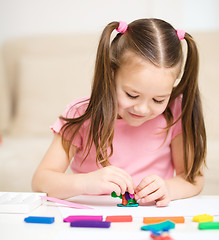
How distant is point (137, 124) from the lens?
3.22 feet

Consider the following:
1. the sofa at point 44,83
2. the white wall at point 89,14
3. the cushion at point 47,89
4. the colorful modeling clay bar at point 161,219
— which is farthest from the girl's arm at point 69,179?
the white wall at point 89,14

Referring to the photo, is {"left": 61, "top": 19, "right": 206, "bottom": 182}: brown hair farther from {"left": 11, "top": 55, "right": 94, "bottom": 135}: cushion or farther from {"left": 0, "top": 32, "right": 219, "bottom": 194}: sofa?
{"left": 11, "top": 55, "right": 94, "bottom": 135}: cushion

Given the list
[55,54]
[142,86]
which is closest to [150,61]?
[142,86]

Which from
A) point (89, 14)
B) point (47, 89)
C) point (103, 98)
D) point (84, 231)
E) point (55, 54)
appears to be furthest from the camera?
point (89, 14)

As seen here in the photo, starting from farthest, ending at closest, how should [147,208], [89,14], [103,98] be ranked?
1. [89,14]
2. [103,98]
3. [147,208]

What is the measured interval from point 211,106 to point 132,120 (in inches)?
40.0

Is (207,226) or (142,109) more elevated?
(142,109)

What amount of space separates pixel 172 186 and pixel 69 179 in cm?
27

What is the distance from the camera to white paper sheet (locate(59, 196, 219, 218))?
76cm

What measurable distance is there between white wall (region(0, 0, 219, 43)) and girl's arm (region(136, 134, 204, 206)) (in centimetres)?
137

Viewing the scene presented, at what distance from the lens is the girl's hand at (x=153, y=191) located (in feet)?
2.72

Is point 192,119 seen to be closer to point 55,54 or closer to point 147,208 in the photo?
point 147,208

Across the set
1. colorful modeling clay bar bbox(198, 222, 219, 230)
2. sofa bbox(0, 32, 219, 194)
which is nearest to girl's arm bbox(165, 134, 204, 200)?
colorful modeling clay bar bbox(198, 222, 219, 230)

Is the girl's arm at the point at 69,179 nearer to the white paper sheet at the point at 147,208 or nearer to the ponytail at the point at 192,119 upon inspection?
the white paper sheet at the point at 147,208
